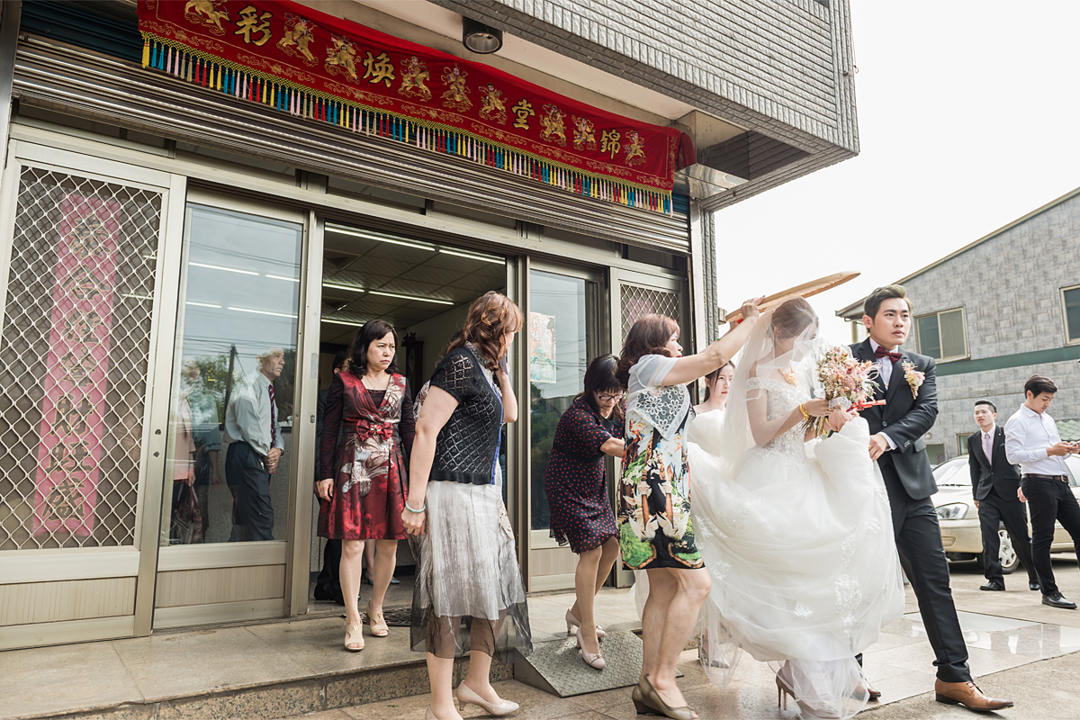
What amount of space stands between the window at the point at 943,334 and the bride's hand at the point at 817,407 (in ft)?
63.6

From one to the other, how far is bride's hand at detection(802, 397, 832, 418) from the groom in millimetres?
503

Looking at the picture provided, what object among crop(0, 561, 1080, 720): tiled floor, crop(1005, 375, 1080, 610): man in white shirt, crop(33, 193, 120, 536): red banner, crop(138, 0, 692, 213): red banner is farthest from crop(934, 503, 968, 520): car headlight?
crop(33, 193, 120, 536): red banner

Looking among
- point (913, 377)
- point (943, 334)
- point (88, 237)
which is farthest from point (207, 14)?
point (943, 334)

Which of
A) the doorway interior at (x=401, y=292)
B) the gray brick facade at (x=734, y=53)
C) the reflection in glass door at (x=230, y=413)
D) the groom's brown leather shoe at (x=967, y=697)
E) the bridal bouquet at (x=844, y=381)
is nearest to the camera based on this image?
the bridal bouquet at (x=844, y=381)

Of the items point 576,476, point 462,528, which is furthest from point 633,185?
point 462,528

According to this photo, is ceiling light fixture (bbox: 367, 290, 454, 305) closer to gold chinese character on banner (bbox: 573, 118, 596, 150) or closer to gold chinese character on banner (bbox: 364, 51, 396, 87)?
gold chinese character on banner (bbox: 573, 118, 596, 150)

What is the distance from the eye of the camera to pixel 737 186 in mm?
6449

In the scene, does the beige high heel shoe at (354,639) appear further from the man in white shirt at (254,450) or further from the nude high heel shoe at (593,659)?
the nude high heel shoe at (593,659)

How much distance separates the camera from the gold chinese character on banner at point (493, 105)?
5.11 meters

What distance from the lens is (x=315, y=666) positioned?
3.36m

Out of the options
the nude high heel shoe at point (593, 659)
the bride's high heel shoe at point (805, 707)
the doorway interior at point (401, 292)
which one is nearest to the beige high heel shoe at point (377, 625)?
the doorway interior at point (401, 292)

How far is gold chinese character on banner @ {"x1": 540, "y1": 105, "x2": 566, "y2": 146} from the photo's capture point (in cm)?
540

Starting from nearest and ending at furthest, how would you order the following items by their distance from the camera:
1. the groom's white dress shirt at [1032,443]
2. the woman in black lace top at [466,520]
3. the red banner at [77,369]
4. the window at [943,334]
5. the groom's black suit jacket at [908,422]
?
the woman in black lace top at [466,520] < the groom's black suit jacket at [908,422] < the red banner at [77,369] < the groom's white dress shirt at [1032,443] < the window at [943,334]

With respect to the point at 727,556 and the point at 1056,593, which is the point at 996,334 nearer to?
the point at 1056,593
